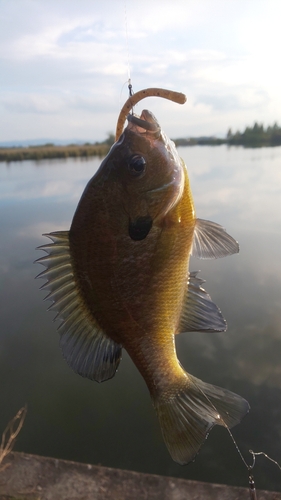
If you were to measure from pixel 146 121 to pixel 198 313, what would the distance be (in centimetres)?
89

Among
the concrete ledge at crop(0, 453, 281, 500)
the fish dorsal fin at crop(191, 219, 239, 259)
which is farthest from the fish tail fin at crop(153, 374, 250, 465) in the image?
the concrete ledge at crop(0, 453, 281, 500)

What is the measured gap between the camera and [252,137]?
4756 centimetres

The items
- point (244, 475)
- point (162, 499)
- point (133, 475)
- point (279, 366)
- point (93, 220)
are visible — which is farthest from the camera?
point (279, 366)

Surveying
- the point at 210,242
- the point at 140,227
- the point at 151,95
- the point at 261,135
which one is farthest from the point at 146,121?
the point at 261,135

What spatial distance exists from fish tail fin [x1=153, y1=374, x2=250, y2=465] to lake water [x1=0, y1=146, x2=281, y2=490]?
4238mm

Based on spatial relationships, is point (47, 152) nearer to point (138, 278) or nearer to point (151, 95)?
point (151, 95)

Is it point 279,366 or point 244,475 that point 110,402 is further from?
point 279,366

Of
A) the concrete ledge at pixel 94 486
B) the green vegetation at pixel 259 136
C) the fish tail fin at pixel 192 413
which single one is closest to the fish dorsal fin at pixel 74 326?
the fish tail fin at pixel 192 413

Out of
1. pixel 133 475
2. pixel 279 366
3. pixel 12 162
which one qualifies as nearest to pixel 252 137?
pixel 12 162

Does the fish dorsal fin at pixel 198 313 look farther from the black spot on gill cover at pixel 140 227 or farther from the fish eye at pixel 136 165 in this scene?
the fish eye at pixel 136 165

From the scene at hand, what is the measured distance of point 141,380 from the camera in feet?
20.5

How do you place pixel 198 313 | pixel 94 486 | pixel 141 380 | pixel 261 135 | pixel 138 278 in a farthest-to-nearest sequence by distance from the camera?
pixel 261 135 < pixel 141 380 < pixel 94 486 < pixel 198 313 < pixel 138 278

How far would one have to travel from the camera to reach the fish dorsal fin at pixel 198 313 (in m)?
1.58

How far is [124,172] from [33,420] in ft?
18.6
